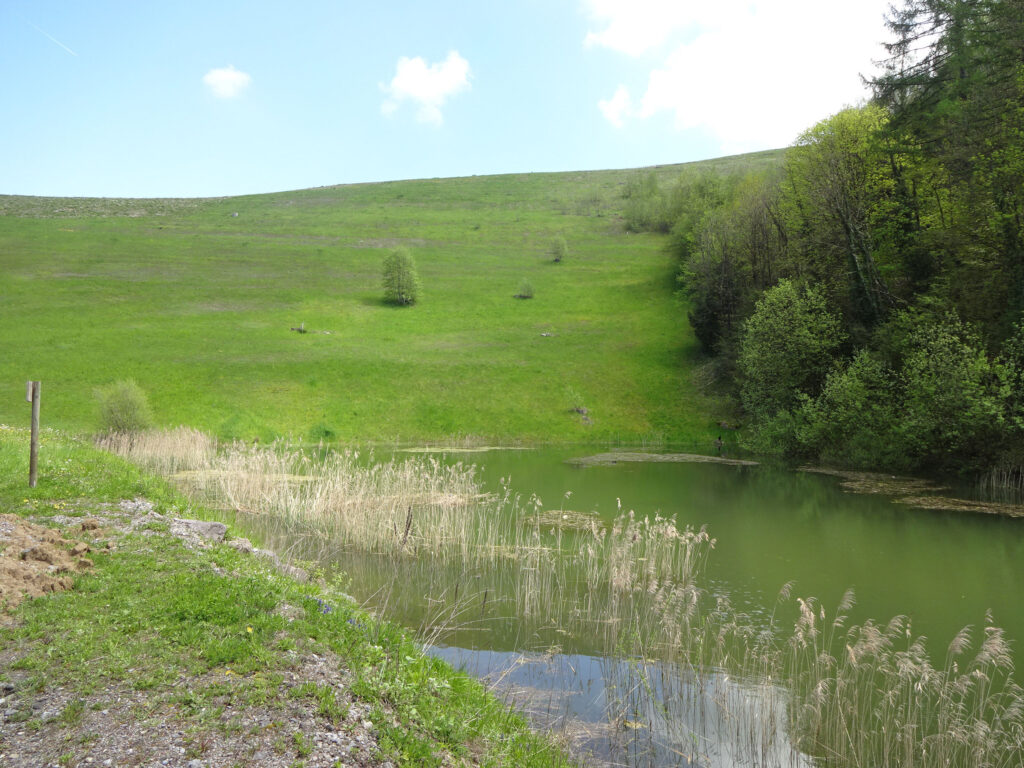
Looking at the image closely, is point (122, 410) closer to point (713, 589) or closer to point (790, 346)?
point (713, 589)

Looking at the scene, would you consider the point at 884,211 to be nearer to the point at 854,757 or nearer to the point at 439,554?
the point at 439,554

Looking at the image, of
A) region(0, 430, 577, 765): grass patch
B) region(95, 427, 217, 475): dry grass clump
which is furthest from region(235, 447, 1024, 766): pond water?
region(95, 427, 217, 475): dry grass clump

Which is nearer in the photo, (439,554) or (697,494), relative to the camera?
(439,554)

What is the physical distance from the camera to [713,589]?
12688 mm

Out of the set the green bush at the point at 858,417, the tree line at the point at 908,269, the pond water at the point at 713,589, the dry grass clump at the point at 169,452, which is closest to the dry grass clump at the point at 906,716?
the pond water at the point at 713,589

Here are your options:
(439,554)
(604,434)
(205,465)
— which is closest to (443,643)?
(439,554)

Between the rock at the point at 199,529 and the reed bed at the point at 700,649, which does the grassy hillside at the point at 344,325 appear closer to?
the reed bed at the point at 700,649

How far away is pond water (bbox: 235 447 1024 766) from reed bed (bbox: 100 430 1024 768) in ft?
0.22

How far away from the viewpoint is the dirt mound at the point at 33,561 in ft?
24.4

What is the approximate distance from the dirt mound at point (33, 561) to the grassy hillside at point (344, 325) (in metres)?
32.3

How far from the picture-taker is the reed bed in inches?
276

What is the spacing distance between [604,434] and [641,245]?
44.6 m

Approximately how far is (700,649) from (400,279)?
59.5 m

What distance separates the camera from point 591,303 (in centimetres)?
6688
